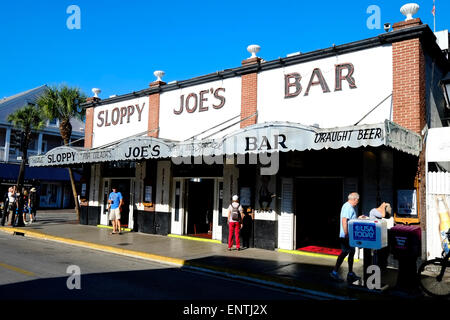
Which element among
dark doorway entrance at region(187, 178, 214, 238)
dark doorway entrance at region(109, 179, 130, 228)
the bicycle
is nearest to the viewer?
the bicycle

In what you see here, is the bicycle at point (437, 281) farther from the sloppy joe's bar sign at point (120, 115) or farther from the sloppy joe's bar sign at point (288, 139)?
the sloppy joe's bar sign at point (120, 115)

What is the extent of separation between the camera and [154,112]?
15.2m

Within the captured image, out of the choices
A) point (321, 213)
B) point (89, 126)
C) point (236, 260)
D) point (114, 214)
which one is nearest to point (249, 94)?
point (321, 213)

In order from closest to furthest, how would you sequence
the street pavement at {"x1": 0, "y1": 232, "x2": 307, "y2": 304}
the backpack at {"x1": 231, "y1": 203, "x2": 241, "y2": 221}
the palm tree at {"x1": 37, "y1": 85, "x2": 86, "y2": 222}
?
the street pavement at {"x1": 0, "y1": 232, "x2": 307, "y2": 304}
the backpack at {"x1": 231, "y1": 203, "x2": 241, "y2": 221}
the palm tree at {"x1": 37, "y1": 85, "x2": 86, "y2": 222}

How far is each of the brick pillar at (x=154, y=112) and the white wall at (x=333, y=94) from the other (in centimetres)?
461

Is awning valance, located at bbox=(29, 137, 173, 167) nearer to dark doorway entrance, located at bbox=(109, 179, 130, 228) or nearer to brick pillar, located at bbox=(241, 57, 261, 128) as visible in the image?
dark doorway entrance, located at bbox=(109, 179, 130, 228)

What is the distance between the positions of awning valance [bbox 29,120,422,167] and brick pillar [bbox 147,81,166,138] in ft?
7.59

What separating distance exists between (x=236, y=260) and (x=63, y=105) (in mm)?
13490

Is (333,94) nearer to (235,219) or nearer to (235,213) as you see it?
(235,213)

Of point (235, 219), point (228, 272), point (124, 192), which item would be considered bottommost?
point (228, 272)

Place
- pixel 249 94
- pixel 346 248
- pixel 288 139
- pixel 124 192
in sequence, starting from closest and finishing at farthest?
pixel 346 248
pixel 288 139
pixel 249 94
pixel 124 192

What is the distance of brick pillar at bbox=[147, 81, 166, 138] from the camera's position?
49.6 ft

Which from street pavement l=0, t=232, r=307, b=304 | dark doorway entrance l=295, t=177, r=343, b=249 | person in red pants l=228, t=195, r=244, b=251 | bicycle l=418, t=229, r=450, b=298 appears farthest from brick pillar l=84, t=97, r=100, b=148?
bicycle l=418, t=229, r=450, b=298

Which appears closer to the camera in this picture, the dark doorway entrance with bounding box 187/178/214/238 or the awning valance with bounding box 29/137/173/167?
the awning valance with bounding box 29/137/173/167
